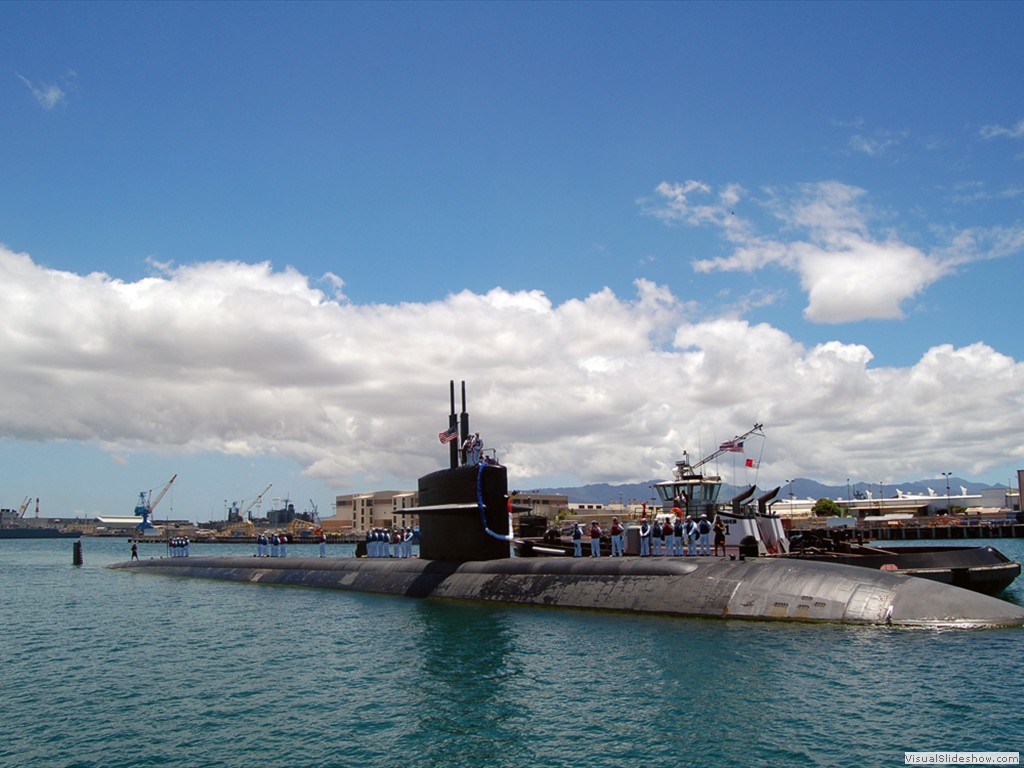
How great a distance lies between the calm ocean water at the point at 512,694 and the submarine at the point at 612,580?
66cm

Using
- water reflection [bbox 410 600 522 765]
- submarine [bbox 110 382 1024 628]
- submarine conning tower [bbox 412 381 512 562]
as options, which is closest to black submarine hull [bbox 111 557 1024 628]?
submarine [bbox 110 382 1024 628]

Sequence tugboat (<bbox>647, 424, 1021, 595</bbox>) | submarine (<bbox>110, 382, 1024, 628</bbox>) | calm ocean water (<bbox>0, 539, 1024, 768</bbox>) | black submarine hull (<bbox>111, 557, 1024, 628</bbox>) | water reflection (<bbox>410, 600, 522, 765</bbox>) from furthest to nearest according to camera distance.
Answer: tugboat (<bbox>647, 424, 1021, 595</bbox>)
submarine (<bbox>110, 382, 1024, 628</bbox>)
black submarine hull (<bbox>111, 557, 1024, 628</bbox>)
water reflection (<bbox>410, 600, 522, 765</bbox>)
calm ocean water (<bbox>0, 539, 1024, 768</bbox>)

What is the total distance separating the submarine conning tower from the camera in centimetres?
2303

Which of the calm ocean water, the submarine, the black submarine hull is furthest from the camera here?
the submarine

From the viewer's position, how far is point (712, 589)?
18312 millimetres

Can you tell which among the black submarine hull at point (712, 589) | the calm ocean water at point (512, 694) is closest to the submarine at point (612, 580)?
the black submarine hull at point (712, 589)

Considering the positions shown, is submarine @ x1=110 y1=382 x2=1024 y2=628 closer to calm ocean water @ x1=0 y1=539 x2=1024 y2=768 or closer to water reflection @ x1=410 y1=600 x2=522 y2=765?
calm ocean water @ x1=0 y1=539 x2=1024 y2=768

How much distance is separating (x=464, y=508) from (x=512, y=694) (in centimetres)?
1075


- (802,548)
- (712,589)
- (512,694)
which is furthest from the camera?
(802,548)

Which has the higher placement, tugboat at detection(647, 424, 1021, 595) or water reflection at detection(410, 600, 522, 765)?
tugboat at detection(647, 424, 1021, 595)

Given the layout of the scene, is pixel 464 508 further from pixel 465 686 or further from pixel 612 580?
pixel 465 686

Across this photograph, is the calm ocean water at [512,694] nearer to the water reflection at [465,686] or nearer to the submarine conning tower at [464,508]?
the water reflection at [465,686]

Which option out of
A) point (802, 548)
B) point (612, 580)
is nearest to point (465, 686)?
point (612, 580)

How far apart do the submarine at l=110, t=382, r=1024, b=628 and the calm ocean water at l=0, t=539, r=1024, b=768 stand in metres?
0.66
